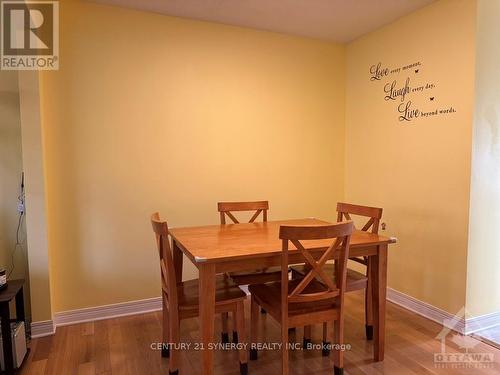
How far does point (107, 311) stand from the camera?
8.73 feet

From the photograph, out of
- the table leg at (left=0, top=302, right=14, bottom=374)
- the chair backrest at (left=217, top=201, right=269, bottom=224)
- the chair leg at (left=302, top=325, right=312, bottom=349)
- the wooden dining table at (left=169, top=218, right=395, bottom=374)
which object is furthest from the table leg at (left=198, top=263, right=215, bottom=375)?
the table leg at (left=0, top=302, right=14, bottom=374)

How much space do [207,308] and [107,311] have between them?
1.39m

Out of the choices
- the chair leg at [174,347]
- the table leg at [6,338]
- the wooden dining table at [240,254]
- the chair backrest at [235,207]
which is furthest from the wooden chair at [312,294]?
the table leg at [6,338]

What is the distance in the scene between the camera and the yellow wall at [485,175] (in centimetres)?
229

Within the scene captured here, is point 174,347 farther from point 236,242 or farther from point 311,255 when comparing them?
point 311,255

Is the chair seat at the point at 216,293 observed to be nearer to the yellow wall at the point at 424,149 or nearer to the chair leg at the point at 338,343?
the chair leg at the point at 338,343

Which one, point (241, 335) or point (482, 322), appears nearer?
point (241, 335)

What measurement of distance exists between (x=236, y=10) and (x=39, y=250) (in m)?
2.31

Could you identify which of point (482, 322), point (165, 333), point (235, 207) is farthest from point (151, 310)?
point (482, 322)

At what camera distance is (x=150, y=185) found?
275cm

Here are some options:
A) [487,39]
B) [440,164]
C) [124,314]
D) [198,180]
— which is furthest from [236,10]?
[124,314]

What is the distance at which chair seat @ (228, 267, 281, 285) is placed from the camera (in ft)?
7.45

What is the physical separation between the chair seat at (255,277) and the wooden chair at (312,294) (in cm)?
32

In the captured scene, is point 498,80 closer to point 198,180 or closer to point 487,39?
point 487,39
